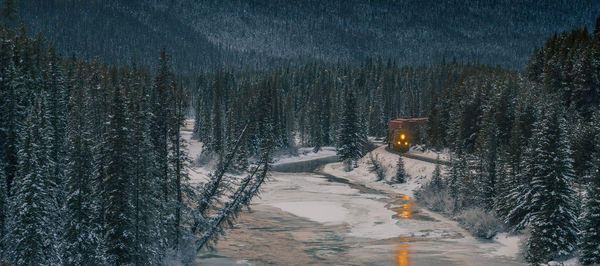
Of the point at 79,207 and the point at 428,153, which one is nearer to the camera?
the point at 79,207

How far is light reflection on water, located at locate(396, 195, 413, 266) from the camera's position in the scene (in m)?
31.7

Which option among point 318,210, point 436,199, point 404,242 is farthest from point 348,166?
point 404,242

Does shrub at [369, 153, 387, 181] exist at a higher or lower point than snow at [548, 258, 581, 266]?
higher

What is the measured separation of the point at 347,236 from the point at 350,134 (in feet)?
142

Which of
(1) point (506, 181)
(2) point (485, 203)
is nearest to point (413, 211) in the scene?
(2) point (485, 203)

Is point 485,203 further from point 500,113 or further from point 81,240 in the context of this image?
point 81,240

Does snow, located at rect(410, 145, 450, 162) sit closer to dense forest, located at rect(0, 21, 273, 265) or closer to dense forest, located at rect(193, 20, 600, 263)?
dense forest, located at rect(193, 20, 600, 263)

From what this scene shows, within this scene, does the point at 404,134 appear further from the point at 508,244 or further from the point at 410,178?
the point at 508,244

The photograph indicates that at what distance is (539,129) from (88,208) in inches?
1080

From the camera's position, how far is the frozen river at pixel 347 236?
31.8m

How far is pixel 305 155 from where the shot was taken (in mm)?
100000

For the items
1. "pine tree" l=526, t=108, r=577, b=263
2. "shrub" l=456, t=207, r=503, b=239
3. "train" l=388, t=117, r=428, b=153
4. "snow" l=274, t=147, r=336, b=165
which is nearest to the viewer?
"pine tree" l=526, t=108, r=577, b=263

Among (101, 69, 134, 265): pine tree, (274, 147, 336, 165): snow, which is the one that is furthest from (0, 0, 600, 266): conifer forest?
(274, 147, 336, 165): snow

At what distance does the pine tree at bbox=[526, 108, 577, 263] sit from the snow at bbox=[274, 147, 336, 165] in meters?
58.7
